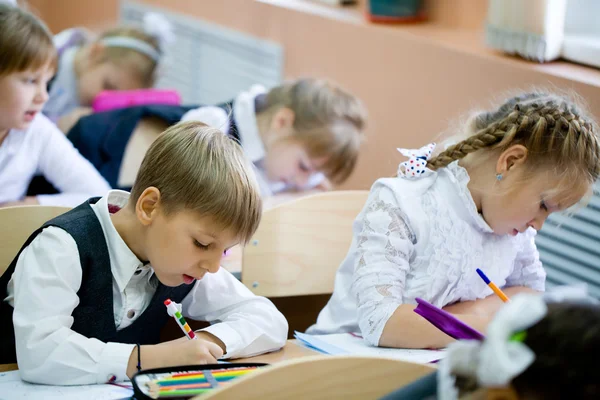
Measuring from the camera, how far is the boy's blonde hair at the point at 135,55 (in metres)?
2.94

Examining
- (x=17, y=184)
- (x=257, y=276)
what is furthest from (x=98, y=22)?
(x=257, y=276)

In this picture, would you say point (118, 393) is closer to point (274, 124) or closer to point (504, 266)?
point (504, 266)

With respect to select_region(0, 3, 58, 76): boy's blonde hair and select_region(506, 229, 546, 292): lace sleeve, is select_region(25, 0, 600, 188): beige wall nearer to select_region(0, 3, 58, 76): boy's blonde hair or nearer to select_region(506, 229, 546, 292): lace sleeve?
select_region(506, 229, 546, 292): lace sleeve

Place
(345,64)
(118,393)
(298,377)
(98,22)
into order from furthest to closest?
(98,22)
(345,64)
(118,393)
(298,377)

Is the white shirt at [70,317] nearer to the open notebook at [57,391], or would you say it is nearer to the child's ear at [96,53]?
the open notebook at [57,391]

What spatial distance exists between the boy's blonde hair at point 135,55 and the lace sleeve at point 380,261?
1.80 meters

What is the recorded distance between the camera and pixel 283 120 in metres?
2.32

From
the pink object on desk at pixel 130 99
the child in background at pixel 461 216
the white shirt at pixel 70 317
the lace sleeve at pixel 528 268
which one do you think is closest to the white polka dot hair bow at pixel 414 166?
the child in background at pixel 461 216

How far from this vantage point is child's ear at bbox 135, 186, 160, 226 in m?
1.21

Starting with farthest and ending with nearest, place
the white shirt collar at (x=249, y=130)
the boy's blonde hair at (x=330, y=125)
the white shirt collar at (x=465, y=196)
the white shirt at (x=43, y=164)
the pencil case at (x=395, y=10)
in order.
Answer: the pencil case at (x=395, y=10) → the white shirt collar at (x=249, y=130) → the boy's blonde hair at (x=330, y=125) → the white shirt at (x=43, y=164) → the white shirt collar at (x=465, y=196)

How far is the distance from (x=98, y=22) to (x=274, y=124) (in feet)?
8.65

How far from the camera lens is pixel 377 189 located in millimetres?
1443

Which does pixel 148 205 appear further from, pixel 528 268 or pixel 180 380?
pixel 528 268

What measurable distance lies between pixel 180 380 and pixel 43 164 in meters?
1.28
